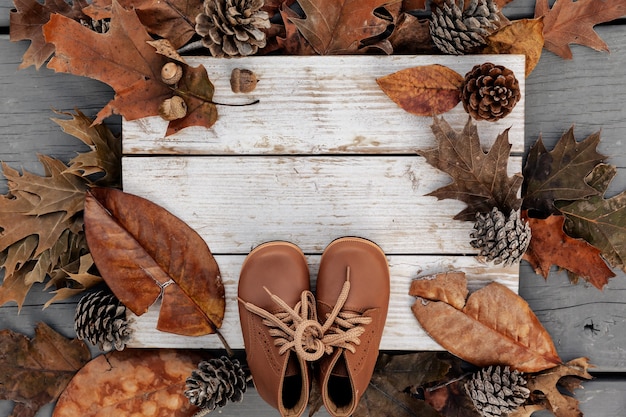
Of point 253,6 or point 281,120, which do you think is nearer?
point 253,6

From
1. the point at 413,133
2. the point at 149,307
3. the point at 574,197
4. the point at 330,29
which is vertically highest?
the point at 330,29

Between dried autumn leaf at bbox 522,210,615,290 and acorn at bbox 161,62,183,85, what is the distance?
88 cm

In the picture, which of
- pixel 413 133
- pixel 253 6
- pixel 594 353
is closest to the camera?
pixel 253 6

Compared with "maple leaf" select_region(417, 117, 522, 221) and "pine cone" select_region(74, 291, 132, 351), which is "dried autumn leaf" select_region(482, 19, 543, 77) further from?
"pine cone" select_region(74, 291, 132, 351)

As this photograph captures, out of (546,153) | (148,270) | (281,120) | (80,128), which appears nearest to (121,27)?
(80,128)

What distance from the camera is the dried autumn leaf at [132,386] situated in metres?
1.21

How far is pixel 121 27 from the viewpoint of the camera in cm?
106

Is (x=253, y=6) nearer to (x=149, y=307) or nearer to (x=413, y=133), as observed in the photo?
(x=413, y=133)

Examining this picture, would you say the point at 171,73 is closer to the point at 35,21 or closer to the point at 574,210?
the point at 35,21

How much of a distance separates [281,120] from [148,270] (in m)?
0.48

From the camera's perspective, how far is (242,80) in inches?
43.9

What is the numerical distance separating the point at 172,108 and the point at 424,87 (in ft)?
1.89

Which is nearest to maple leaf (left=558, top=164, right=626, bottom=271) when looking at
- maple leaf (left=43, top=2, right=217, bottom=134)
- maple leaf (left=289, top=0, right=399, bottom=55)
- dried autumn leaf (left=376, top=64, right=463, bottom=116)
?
dried autumn leaf (left=376, top=64, right=463, bottom=116)

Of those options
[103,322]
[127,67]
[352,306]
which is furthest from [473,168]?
[103,322]
